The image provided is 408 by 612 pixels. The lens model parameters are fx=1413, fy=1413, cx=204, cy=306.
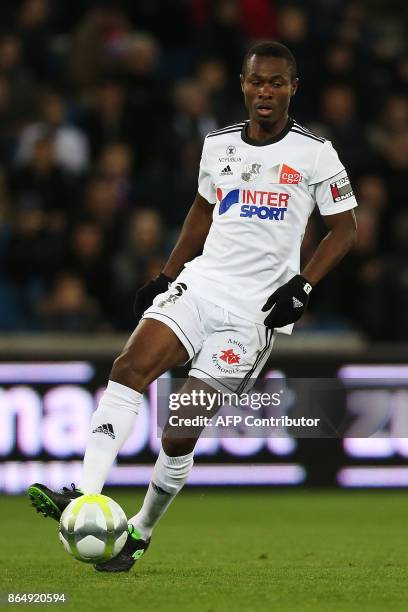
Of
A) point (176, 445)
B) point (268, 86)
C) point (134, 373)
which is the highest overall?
point (268, 86)

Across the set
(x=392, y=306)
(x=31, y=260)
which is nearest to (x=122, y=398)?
(x=31, y=260)

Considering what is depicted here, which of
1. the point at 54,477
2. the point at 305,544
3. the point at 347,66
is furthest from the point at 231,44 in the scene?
the point at 305,544

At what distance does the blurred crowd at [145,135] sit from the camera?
11.8 m

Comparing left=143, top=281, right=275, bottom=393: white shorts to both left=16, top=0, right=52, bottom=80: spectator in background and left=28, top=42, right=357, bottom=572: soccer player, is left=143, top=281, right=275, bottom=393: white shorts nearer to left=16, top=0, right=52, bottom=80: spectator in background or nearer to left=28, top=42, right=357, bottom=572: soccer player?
left=28, top=42, right=357, bottom=572: soccer player

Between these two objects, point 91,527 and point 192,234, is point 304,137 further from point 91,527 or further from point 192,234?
point 91,527

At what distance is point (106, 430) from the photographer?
19.3ft

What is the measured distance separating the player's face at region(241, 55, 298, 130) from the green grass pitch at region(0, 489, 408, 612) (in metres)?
2.02

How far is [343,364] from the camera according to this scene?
10992 millimetres

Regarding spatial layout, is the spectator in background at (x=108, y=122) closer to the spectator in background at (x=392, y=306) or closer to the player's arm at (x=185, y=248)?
the spectator in background at (x=392, y=306)

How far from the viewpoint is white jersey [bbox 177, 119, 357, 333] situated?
243 inches

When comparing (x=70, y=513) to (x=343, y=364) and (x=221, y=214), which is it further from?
(x=343, y=364)

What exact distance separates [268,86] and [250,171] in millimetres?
378

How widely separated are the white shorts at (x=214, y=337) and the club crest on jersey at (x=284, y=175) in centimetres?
61

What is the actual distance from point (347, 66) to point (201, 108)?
1825 millimetres
